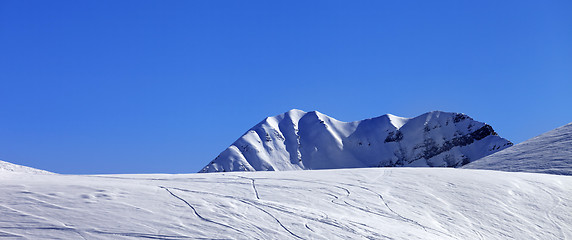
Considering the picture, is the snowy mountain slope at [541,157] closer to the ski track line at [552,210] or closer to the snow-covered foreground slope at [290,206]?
the snow-covered foreground slope at [290,206]

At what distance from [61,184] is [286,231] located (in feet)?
17.1

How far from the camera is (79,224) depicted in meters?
9.52

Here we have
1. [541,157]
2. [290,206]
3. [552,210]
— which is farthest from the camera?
[541,157]

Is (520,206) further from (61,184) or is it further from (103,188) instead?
(61,184)

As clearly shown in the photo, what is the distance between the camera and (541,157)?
85.6ft

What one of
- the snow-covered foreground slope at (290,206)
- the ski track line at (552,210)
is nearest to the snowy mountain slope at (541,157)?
the snow-covered foreground slope at (290,206)

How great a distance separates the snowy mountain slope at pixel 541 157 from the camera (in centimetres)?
2412

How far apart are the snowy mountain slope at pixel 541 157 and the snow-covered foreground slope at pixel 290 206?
27.4ft

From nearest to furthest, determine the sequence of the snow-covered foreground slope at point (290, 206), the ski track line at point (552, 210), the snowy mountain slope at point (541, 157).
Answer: the snow-covered foreground slope at point (290, 206), the ski track line at point (552, 210), the snowy mountain slope at point (541, 157)

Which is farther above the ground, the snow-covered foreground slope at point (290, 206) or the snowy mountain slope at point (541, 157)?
the snowy mountain slope at point (541, 157)

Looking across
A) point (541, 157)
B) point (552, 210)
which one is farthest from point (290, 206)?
point (541, 157)

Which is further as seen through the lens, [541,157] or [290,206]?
[541,157]

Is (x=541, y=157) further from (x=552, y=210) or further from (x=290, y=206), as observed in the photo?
(x=290, y=206)

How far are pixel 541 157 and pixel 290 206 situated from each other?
62.4ft
